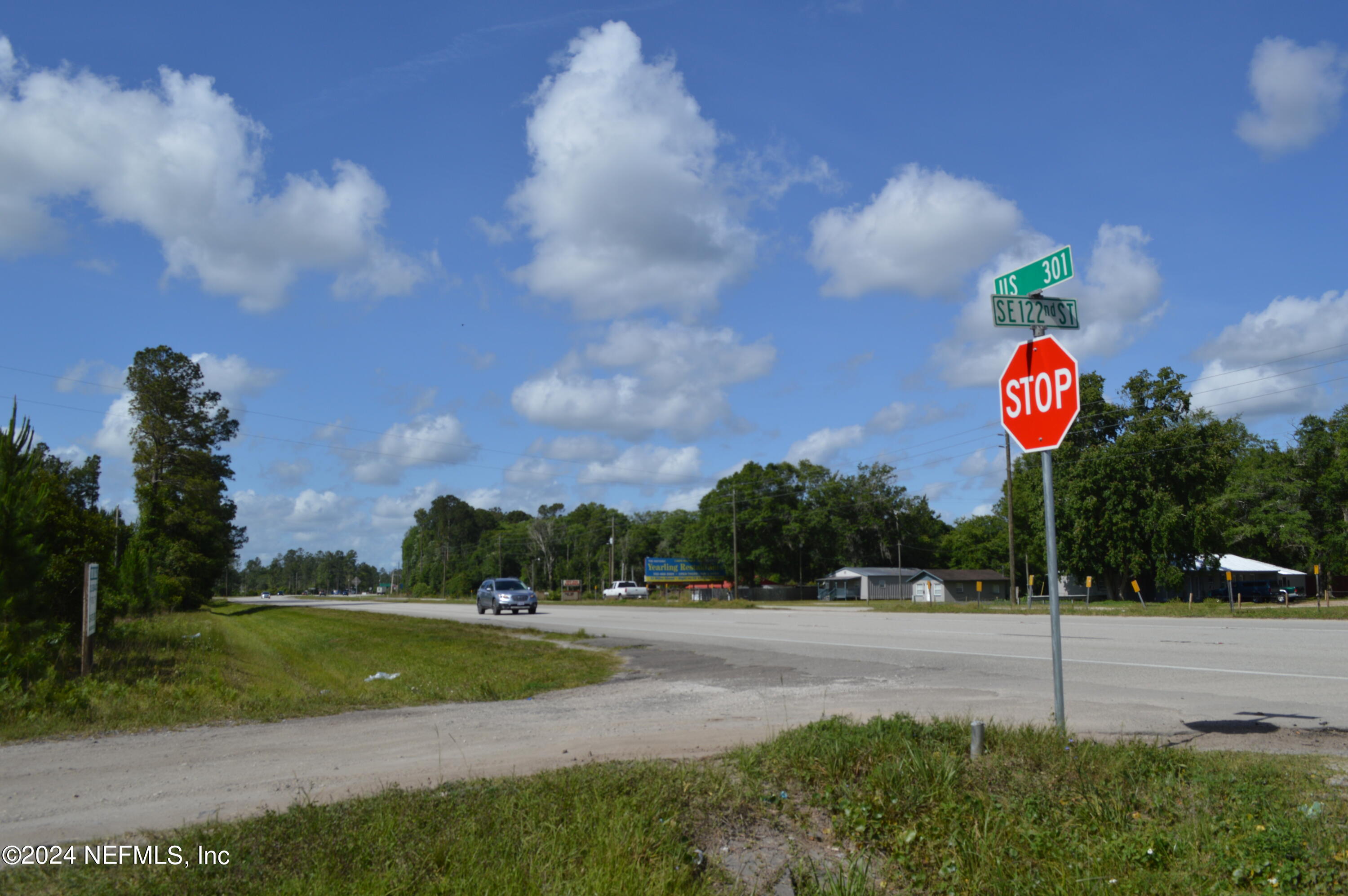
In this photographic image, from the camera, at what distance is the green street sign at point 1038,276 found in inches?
256

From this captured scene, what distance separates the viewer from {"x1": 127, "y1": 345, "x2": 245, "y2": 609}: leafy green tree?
4919 cm

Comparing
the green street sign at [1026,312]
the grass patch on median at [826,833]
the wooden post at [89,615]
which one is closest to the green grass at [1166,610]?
the green street sign at [1026,312]

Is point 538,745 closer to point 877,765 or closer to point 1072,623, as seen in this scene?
point 877,765

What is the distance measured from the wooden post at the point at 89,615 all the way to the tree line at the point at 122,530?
0.38 m

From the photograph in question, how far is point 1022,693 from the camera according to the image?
419 inches

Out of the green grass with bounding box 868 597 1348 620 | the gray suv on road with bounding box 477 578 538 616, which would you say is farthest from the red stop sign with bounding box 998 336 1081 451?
the gray suv on road with bounding box 477 578 538 616

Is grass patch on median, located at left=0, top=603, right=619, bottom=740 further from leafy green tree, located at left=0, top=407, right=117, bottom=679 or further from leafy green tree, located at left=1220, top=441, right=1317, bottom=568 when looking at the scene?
leafy green tree, located at left=1220, top=441, right=1317, bottom=568

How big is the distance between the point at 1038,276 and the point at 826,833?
438 cm

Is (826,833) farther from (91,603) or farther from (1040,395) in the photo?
(91,603)

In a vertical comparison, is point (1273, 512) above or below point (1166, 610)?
above

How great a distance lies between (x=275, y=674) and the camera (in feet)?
59.1

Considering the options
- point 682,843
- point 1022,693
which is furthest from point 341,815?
point 1022,693

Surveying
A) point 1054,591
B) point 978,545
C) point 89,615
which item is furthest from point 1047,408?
point 978,545

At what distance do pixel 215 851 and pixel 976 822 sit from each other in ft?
13.4
